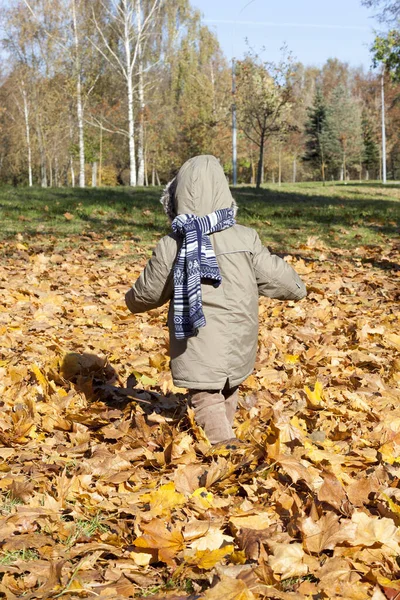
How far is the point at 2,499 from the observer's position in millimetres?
2537

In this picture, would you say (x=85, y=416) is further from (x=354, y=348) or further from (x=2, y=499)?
(x=354, y=348)

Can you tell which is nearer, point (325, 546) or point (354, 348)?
point (325, 546)

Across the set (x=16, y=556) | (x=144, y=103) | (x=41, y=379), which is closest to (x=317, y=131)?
(x=144, y=103)

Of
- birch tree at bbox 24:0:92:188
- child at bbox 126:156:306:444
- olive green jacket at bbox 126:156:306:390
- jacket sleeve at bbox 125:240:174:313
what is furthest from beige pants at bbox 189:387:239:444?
birch tree at bbox 24:0:92:188

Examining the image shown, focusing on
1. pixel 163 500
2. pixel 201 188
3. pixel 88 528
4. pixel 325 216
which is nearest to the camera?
pixel 88 528

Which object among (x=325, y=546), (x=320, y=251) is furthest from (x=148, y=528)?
(x=320, y=251)

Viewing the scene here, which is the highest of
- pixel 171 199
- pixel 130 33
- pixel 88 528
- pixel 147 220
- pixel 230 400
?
pixel 130 33

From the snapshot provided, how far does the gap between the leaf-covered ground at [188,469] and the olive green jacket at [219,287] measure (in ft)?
Result: 1.03

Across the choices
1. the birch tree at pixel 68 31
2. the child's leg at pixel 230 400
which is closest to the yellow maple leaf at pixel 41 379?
the child's leg at pixel 230 400

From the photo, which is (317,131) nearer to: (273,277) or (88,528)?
(273,277)

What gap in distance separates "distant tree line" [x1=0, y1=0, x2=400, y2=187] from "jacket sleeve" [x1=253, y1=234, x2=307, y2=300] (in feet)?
48.9

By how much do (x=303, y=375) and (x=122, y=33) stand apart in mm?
25508

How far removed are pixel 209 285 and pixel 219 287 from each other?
5cm

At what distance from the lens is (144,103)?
2852 cm
